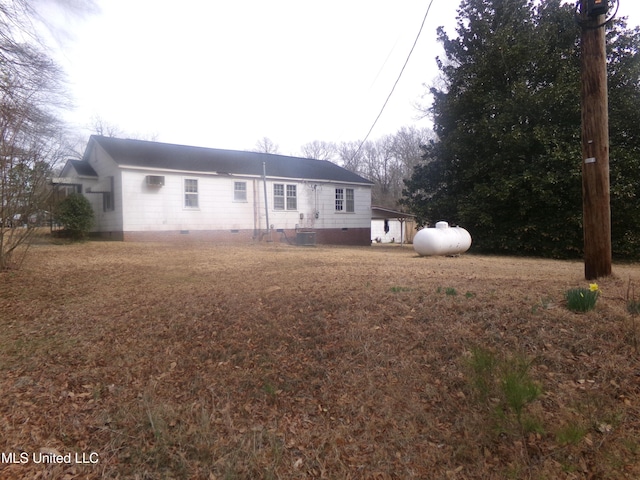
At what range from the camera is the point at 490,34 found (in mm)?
15938

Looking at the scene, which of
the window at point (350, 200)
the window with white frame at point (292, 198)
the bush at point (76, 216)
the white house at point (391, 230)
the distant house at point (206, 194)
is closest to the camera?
the bush at point (76, 216)

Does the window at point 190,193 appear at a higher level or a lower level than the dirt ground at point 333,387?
higher

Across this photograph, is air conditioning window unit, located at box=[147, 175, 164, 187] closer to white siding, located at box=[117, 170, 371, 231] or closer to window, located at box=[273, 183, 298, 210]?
white siding, located at box=[117, 170, 371, 231]

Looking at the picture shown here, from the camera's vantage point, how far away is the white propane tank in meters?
12.6

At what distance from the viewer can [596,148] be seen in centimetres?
537

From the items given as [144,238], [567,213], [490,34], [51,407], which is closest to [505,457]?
[51,407]

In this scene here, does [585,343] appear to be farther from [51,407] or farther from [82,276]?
[82,276]

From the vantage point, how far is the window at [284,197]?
19734 millimetres

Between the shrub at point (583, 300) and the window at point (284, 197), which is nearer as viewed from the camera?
the shrub at point (583, 300)

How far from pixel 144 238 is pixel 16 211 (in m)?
7.66

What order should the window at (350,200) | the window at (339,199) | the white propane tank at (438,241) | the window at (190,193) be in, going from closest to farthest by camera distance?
1. the white propane tank at (438,241)
2. the window at (190,193)
3. the window at (339,199)
4. the window at (350,200)

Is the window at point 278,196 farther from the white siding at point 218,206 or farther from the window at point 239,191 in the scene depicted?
the window at point 239,191

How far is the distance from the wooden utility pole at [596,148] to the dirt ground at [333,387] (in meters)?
0.49

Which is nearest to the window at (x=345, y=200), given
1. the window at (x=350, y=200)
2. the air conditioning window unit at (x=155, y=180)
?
the window at (x=350, y=200)
